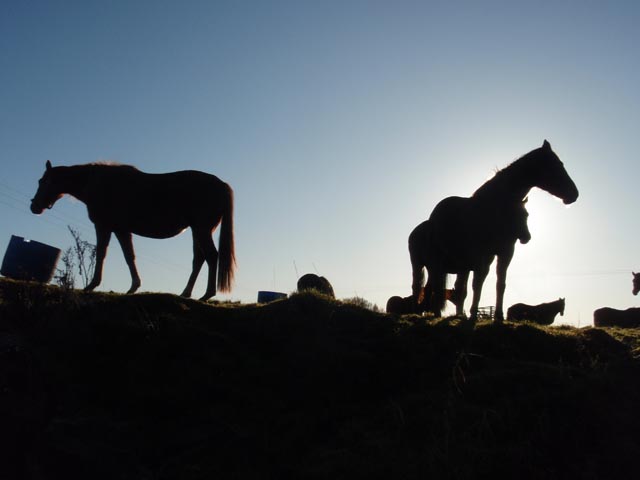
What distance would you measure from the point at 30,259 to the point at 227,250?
3894mm

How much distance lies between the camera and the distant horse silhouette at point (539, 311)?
61.1 feet

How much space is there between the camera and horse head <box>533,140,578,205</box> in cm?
913

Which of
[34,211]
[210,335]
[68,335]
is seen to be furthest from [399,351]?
[34,211]

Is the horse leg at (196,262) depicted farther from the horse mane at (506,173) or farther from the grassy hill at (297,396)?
the horse mane at (506,173)

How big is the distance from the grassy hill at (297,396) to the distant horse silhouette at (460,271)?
8.22 feet

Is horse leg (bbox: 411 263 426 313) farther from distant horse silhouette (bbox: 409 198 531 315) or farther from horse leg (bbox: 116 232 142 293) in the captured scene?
horse leg (bbox: 116 232 142 293)

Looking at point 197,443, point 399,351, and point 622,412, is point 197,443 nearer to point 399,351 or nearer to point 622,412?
point 399,351

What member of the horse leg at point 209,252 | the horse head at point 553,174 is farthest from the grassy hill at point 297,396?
the horse leg at point 209,252

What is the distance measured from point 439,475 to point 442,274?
7.31m

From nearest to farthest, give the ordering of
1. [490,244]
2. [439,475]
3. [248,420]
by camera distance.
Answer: [439,475], [248,420], [490,244]

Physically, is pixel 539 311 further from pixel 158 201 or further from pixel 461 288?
pixel 158 201

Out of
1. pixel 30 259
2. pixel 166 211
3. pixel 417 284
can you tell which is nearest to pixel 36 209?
pixel 30 259

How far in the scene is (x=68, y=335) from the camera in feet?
19.5

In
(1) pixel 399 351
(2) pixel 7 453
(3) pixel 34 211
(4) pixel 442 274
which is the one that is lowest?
(2) pixel 7 453
